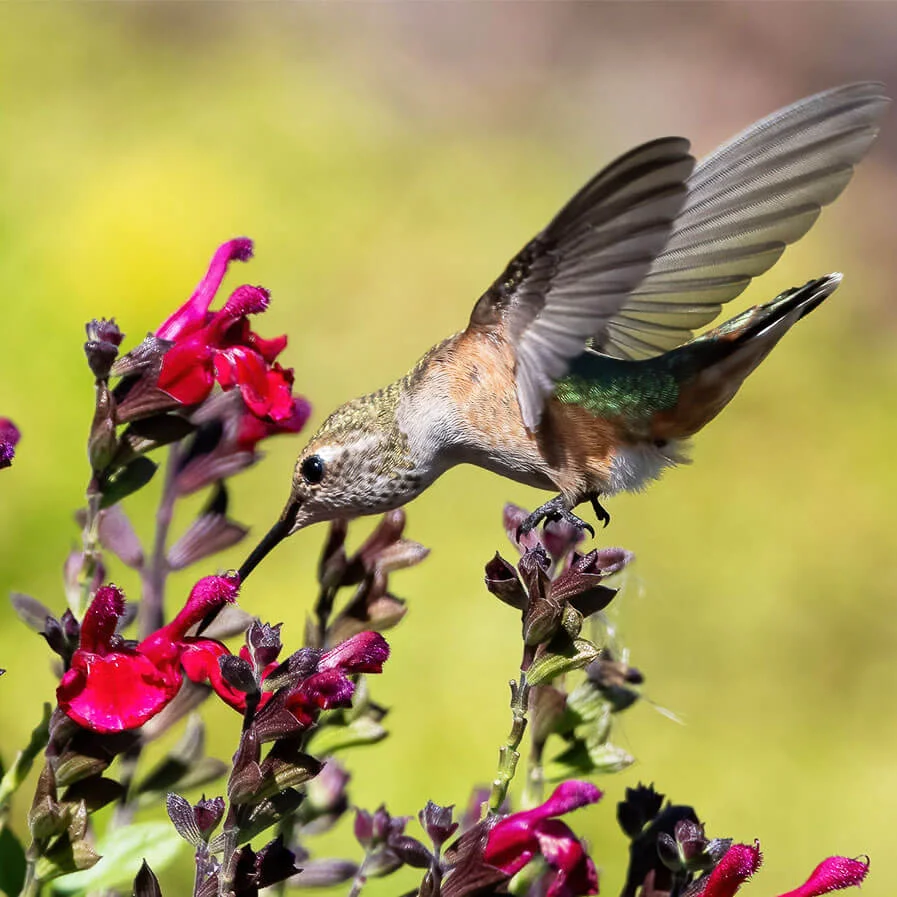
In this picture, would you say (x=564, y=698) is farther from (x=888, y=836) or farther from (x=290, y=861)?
(x=888, y=836)

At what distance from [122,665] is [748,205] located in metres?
0.79

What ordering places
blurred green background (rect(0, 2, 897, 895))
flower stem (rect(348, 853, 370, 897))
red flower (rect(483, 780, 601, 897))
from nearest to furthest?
red flower (rect(483, 780, 601, 897)) → flower stem (rect(348, 853, 370, 897)) → blurred green background (rect(0, 2, 897, 895))

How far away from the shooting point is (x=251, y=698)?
3.18 feet

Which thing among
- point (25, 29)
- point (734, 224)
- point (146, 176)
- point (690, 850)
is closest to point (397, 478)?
point (734, 224)

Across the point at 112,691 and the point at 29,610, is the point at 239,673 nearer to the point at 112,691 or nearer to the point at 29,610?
the point at 112,691

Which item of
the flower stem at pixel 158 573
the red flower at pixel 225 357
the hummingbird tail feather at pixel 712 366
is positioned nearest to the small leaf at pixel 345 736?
the flower stem at pixel 158 573

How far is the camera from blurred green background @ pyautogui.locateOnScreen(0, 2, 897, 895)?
3.15 m

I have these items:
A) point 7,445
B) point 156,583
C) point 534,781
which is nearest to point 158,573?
point 156,583

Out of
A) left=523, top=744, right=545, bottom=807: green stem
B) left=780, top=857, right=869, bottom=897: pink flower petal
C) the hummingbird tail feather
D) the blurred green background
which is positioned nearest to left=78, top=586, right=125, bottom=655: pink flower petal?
left=523, top=744, right=545, bottom=807: green stem

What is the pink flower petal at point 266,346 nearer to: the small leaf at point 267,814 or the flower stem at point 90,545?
the flower stem at point 90,545

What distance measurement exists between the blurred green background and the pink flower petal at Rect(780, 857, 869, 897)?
0.98 meters

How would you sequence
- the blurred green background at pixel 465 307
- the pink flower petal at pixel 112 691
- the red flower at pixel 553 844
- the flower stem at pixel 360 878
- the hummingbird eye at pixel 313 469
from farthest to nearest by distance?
1. the blurred green background at pixel 465 307
2. the hummingbird eye at pixel 313 469
3. the flower stem at pixel 360 878
4. the red flower at pixel 553 844
5. the pink flower petal at pixel 112 691

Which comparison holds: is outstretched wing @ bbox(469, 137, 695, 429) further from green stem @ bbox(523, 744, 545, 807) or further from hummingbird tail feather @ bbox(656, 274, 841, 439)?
green stem @ bbox(523, 744, 545, 807)

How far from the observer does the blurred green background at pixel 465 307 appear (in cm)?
315
